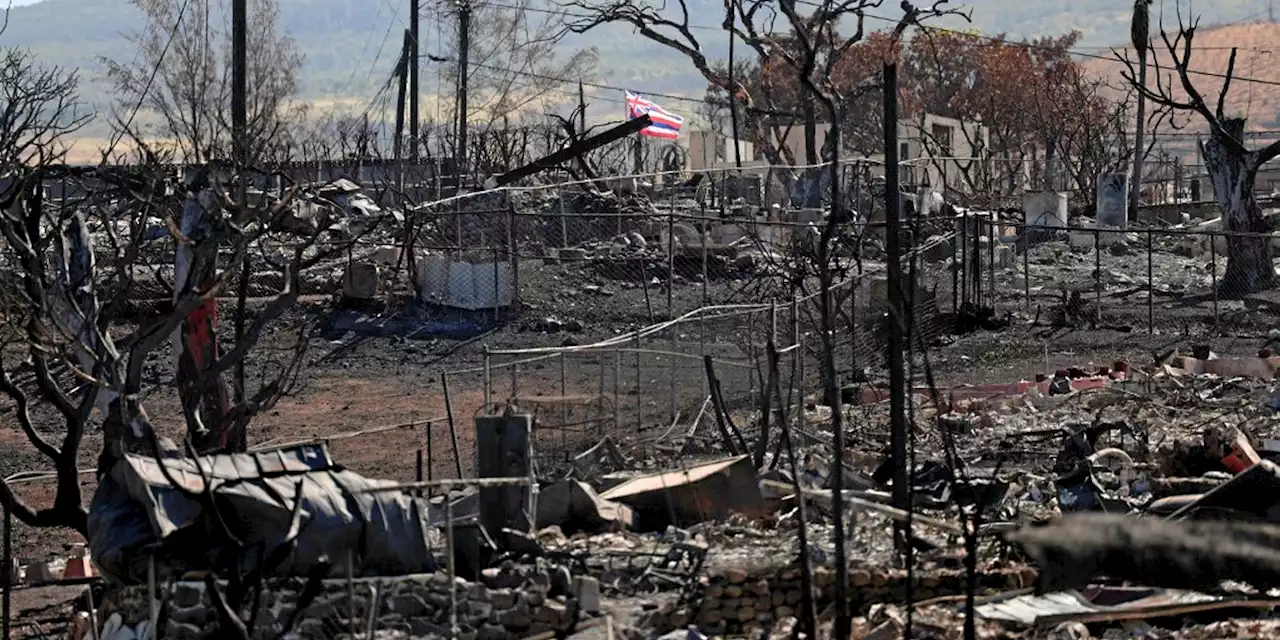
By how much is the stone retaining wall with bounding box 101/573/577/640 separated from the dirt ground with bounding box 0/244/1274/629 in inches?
141

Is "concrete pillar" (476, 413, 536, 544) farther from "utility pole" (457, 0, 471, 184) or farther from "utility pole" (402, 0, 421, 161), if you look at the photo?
"utility pole" (402, 0, 421, 161)

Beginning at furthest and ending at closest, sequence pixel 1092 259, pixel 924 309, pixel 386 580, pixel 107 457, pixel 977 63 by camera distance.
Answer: pixel 977 63
pixel 1092 259
pixel 924 309
pixel 107 457
pixel 386 580

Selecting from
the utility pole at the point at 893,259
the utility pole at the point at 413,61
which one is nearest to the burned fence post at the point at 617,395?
the utility pole at the point at 893,259

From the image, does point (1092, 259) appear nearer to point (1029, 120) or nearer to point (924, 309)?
point (924, 309)

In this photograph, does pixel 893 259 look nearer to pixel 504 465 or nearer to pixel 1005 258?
pixel 504 465

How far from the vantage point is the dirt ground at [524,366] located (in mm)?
16672

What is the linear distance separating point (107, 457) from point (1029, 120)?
56.7 meters

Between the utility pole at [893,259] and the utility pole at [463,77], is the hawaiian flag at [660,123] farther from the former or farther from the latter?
the utility pole at [893,259]

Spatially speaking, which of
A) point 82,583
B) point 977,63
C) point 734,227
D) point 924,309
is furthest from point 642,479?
point 977,63

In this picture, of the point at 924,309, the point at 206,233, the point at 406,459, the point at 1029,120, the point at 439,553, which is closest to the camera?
the point at 439,553

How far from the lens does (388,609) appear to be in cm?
947

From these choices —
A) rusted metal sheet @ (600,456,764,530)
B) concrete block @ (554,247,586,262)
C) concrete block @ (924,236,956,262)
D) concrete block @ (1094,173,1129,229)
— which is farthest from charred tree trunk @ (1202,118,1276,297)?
rusted metal sheet @ (600,456,764,530)

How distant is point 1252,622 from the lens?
31.0ft

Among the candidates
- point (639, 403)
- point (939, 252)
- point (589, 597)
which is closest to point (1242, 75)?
point (939, 252)
